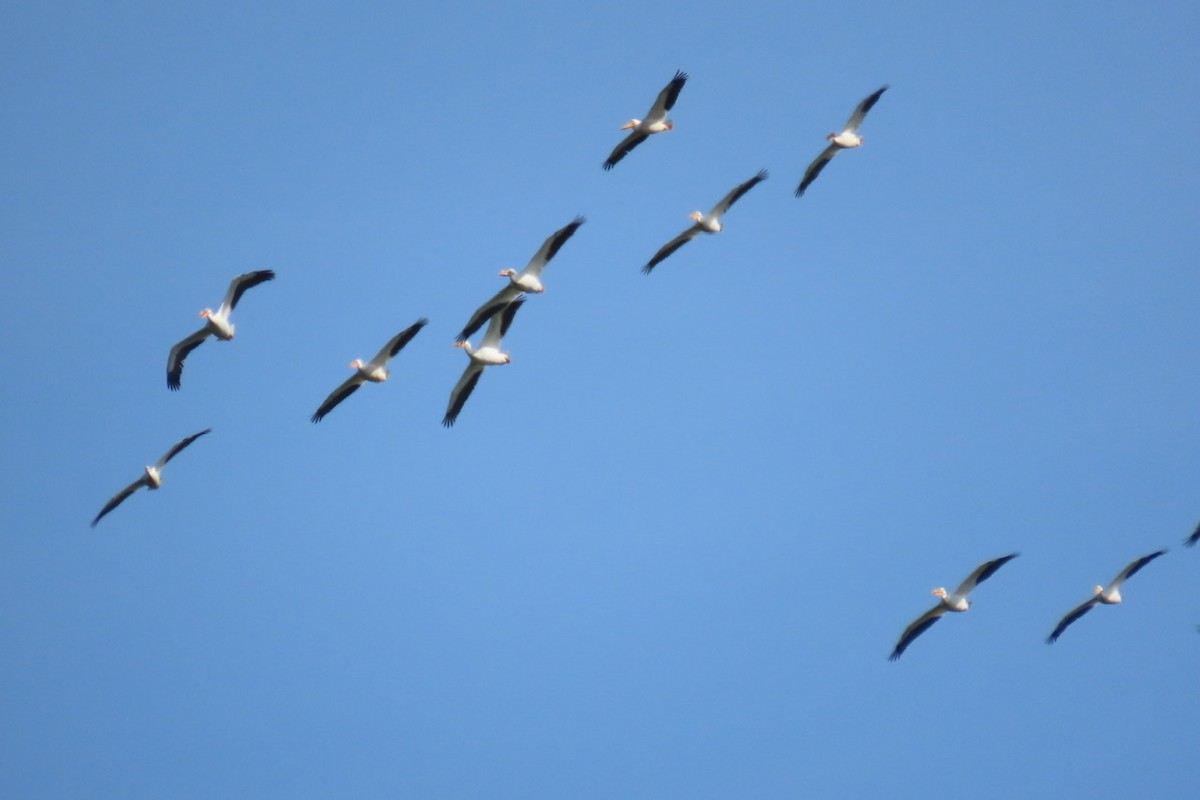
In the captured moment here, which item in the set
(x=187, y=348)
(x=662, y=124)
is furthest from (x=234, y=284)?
(x=662, y=124)

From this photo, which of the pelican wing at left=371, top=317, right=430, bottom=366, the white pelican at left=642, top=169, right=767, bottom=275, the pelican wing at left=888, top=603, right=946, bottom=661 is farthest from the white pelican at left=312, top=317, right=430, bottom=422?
the pelican wing at left=888, top=603, right=946, bottom=661

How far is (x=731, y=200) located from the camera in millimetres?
31875

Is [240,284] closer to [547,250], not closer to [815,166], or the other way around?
[547,250]

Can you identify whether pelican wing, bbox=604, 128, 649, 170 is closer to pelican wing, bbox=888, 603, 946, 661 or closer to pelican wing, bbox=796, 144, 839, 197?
pelican wing, bbox=796, 144, 839, 197

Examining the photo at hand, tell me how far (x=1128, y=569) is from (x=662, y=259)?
11396 mm

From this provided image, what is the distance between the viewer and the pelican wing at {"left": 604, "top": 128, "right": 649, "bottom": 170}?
101 ft

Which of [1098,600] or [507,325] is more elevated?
[507,325]

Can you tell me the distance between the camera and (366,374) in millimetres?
29484

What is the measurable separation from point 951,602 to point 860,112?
10015mm

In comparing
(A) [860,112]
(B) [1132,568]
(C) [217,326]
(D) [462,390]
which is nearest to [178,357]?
(C) [217,326]

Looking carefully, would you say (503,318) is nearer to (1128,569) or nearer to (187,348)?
(187,348)

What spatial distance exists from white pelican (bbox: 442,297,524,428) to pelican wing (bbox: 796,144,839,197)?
743cm

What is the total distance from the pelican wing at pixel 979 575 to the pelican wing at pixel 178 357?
49.7 feet

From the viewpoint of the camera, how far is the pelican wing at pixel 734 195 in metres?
30.5
